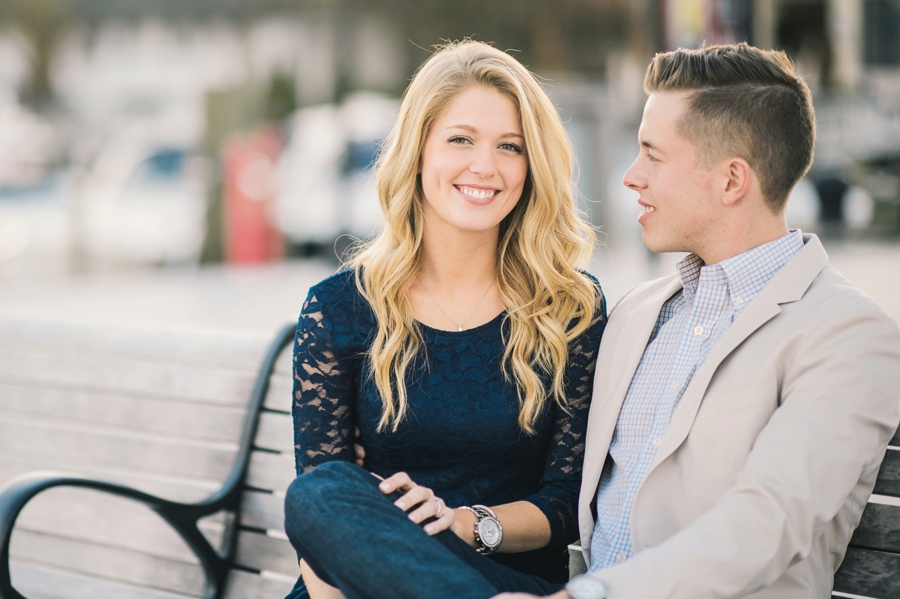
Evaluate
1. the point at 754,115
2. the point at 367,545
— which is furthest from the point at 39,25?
the point at 367,545

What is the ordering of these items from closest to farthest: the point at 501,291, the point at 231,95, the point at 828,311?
the point at 828,311 → the point at 501,291 → the point at 231,95

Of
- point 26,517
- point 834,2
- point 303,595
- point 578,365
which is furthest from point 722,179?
point 834,2

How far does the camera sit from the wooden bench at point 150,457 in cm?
331

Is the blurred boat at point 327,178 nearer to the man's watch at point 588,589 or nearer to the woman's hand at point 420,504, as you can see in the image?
the woman's hand at point 420,504

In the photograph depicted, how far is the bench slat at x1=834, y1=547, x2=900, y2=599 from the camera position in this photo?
2.46m

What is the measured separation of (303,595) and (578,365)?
1.04 meters

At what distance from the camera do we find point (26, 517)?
378 centimetres

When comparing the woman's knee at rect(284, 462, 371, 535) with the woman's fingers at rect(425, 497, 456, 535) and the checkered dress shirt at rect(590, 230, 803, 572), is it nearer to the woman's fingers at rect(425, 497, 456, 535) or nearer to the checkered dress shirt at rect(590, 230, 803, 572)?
the woman's fingers at rect(425, 497, 456, 535)

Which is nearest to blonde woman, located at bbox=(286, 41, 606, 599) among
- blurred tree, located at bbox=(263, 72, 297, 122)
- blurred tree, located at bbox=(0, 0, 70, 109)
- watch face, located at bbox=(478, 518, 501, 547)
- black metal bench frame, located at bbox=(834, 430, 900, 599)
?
watch face, located at bbox=(478, 518, 501, 547)

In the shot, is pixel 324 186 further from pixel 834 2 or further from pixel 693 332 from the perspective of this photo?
pixel 834 2

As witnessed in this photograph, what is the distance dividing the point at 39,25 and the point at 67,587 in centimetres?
3015

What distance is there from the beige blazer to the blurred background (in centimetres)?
86

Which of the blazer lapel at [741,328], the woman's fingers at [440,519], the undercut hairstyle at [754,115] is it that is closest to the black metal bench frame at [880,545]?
the blazer lapel at [741,328]

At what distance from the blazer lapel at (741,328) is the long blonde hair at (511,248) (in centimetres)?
54
